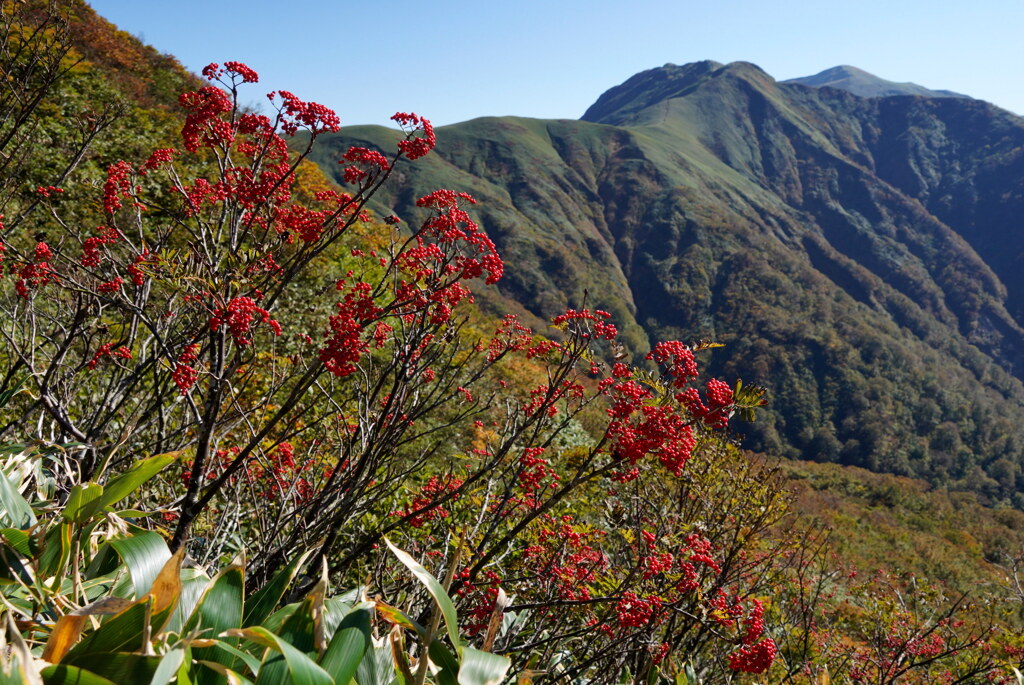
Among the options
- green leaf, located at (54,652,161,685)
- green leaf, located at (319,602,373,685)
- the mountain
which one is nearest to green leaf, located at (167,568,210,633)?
green leaf, located at (54,652,161,685)

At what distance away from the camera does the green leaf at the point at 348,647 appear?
0.83m

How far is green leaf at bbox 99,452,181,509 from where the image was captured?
1167mm

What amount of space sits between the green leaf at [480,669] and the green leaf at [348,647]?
15cm

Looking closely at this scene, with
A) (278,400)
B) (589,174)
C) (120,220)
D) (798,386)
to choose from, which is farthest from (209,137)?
(589,174)

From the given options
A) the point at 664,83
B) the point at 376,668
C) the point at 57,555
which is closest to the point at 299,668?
the point at 376,668

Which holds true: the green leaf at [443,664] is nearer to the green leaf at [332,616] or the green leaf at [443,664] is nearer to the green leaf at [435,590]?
the green leaf at [435,590]

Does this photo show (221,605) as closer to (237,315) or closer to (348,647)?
(348,647)

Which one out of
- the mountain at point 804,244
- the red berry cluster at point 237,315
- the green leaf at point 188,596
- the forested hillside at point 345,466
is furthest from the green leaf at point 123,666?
the mountain at point 804,244

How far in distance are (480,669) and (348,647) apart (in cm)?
21

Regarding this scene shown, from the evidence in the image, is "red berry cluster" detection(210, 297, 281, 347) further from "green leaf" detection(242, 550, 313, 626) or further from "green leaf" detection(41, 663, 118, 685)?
"green leaf" detection(41, 663, 118, 685)

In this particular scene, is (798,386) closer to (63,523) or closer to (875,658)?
(875,658)

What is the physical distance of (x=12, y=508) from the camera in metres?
1.19

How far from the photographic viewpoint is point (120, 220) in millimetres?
8477

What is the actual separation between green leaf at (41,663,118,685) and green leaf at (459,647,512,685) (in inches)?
17.8
